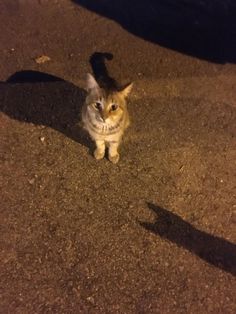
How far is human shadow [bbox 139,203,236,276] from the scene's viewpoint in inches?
157

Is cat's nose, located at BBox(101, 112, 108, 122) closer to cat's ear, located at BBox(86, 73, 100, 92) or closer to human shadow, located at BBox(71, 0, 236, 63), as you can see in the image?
cat's ear, located at BBox(86, 73, 100, 92)

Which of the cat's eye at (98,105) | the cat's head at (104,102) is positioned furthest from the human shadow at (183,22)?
the cat's eye at (98,105)

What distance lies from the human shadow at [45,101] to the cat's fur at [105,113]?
529 millimetres

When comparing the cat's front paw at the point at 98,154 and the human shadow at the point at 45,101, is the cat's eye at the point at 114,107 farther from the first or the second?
the human shadow at the point at 45,101

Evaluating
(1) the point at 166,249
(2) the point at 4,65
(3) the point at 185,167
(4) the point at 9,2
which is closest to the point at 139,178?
(3) the point at 185,167

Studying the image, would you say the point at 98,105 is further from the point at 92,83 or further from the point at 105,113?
the point at 92,83

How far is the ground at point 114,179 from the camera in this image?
12.5 feet

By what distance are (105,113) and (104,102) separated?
0.10 metres

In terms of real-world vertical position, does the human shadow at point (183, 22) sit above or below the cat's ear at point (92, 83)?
below

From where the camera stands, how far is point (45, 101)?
4.87 meters

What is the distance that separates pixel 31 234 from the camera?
4.05 meters

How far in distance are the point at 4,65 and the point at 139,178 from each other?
228 centimetres

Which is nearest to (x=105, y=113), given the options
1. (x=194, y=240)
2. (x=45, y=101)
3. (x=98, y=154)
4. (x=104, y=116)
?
(x=104, y=116)

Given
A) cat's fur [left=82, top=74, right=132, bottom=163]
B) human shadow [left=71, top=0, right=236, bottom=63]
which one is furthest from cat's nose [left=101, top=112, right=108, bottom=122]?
human shadow [left=71, top=0, right=236, bottom=63]
